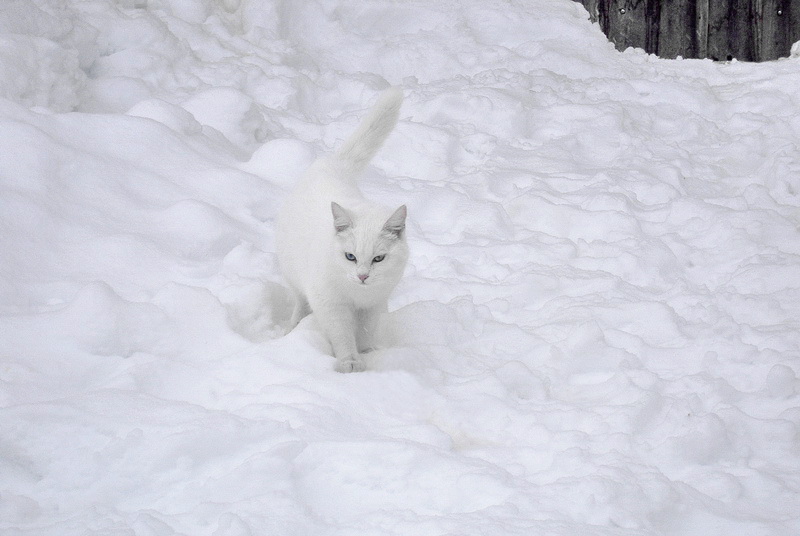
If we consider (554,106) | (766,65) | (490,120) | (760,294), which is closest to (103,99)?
(490,120)

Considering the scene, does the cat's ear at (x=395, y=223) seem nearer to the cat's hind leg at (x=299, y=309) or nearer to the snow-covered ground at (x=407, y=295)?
the snow-covered ground at (x=407, y=295)

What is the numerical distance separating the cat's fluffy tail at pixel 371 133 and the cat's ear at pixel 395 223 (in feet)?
2.29

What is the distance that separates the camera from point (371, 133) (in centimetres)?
345

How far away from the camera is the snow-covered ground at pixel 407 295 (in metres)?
2.09

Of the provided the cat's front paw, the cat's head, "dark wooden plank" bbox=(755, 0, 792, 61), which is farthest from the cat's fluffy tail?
"dark wooden plank" bbox=(755, 0, 792, 61)

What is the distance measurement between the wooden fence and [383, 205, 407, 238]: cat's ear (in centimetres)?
407

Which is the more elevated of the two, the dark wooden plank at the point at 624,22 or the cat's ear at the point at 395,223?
the dark wooden plank at the point at 624,22

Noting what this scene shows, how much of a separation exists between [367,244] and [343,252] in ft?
0.34

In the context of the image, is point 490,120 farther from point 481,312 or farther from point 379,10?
point 481,312

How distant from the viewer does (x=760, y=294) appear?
3.28m

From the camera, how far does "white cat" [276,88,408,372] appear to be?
2.84m

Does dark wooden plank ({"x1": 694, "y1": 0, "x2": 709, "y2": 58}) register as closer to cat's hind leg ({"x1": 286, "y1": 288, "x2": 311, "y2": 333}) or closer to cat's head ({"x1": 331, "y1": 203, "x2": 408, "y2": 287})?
cat's head ({"x1": 331, "y1": 203, "x2": 408, "y2": 287})

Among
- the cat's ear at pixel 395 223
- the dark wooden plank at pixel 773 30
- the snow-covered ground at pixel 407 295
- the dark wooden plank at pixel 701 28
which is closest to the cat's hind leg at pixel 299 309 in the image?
the snow-covered ground at pixel 407 295

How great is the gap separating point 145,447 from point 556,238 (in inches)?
93.8
